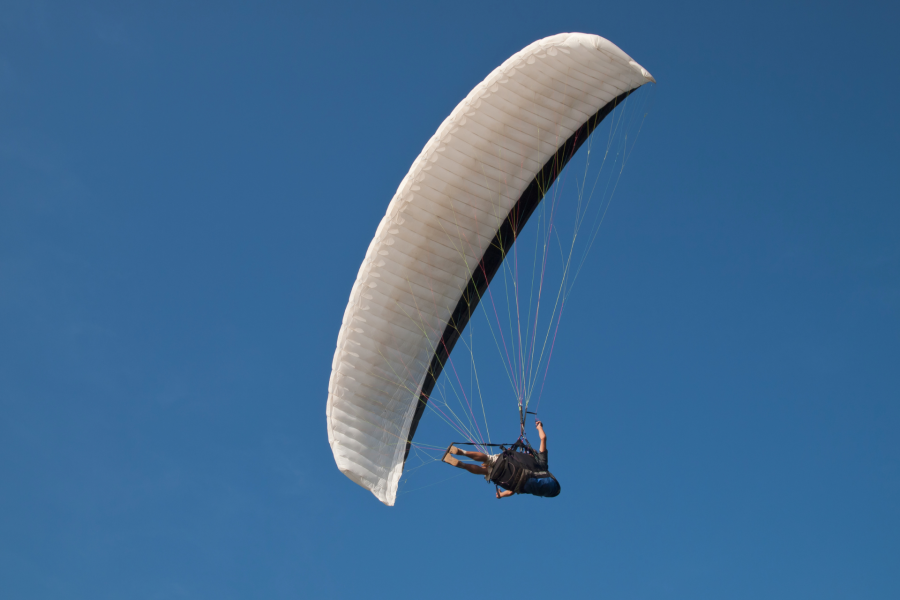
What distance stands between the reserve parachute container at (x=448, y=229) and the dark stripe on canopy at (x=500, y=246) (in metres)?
0.02

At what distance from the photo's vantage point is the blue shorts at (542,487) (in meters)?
12.5

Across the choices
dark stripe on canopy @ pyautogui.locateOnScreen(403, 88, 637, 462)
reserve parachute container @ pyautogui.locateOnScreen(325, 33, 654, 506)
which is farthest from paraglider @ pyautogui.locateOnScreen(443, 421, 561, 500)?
dark stripe on canopy @ pyautogui.locateOnScreen(403, 88, 637, 462)

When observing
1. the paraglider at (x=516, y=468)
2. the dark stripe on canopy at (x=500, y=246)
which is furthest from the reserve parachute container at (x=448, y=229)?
the paraglider at (x=516, y=468)

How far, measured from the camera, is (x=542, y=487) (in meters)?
12.6

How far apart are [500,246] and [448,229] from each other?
1.53 metres

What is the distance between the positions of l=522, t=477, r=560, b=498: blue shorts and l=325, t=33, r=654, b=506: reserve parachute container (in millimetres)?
2818

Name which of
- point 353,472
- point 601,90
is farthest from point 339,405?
point 601,90

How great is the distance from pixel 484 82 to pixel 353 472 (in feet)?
21.4

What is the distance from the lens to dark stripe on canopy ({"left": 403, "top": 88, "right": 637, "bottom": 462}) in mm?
14812

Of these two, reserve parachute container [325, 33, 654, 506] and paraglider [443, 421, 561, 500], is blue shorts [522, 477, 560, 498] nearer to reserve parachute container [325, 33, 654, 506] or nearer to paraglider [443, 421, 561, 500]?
paraglider [443, 421, 561, 500]

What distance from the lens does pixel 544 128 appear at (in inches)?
554

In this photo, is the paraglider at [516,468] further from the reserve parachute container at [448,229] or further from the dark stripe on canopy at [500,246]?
the dark stripe on canopy at [500,246]

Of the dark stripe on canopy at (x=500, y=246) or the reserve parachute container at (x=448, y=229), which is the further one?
the dark stripe on canopy at (x=500, y=246)

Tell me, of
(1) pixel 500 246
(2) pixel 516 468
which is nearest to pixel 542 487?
(2) pixel 516 468
